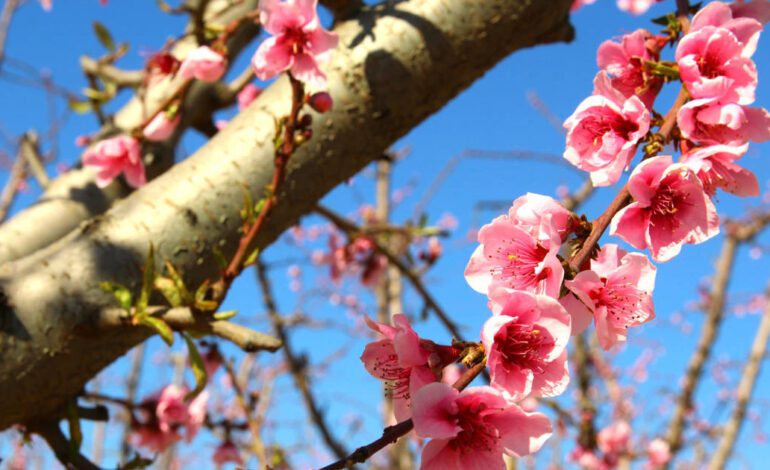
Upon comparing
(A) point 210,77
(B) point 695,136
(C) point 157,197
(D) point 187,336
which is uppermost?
(A) point 210,77

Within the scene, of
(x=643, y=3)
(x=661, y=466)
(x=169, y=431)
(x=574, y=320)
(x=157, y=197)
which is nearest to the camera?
(x=574, y=320)

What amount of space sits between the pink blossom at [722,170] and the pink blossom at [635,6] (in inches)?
74.8

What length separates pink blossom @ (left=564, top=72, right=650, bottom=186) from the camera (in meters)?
0.80

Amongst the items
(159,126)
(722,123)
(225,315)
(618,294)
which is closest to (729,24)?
(722,123)

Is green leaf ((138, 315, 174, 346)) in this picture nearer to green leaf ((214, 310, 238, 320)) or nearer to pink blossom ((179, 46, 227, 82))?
green leaf ((214, 310, 238, 320))

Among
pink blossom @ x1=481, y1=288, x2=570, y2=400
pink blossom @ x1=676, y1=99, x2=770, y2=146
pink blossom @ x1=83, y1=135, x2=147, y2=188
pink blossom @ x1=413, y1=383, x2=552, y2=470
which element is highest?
pink blossom @ x1=83, y1=135, x2=147, y2=188

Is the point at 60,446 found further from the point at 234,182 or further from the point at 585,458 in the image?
the point at 585,458

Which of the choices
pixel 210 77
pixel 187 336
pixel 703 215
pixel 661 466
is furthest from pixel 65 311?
pixel 661 466

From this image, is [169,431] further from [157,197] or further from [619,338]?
[619,338]

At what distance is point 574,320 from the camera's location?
0.72 metres

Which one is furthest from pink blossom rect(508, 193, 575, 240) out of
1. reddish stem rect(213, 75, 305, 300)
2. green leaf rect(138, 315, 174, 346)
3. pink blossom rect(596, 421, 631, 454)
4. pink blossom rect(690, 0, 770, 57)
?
pink blossom rect(596, 421, 631, 454)

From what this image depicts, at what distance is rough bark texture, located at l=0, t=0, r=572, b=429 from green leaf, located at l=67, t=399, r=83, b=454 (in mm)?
29

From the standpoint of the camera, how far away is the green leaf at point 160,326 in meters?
1.01

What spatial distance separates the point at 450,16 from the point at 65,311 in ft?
3.00
